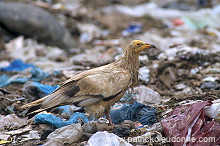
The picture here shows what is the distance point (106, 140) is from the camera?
3.37 meters

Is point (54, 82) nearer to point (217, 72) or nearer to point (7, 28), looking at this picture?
point (217, 72)

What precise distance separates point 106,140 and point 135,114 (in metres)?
1.05

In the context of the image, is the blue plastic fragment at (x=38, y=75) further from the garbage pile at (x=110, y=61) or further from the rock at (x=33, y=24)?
the rock at (x=33, y=24)

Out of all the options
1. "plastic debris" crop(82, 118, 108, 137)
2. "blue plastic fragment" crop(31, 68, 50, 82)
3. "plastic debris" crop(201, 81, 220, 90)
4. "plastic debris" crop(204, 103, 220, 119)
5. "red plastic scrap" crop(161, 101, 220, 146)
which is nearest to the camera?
"red plastic scrap" crop(161, 101, 220, 146)

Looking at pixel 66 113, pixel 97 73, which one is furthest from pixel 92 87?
pixel 66 113

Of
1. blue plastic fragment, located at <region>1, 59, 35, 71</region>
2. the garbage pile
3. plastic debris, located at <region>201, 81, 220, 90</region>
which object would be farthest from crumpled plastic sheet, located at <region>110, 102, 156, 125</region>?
blue plastic fragment, located at <region>1, 59, 35, 71</region>

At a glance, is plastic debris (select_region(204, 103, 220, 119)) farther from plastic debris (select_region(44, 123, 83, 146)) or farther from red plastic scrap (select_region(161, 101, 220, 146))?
plastic debris (select_region(44, 123, 83, 146))

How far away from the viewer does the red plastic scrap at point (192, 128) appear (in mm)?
3283

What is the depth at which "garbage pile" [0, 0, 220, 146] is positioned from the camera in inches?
141

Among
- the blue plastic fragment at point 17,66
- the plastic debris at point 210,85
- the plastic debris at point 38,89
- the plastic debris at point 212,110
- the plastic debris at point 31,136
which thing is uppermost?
the blue plastic fragment at point 17,66

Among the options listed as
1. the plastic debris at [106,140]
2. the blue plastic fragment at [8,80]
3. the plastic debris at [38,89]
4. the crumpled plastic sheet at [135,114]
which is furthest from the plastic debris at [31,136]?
the blue plastic fragment at [8,80]

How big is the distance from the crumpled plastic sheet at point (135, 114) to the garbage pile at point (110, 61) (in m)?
0.01

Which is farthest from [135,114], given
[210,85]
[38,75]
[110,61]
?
[110,61]

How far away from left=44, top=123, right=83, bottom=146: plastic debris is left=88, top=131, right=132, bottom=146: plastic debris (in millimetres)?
258
